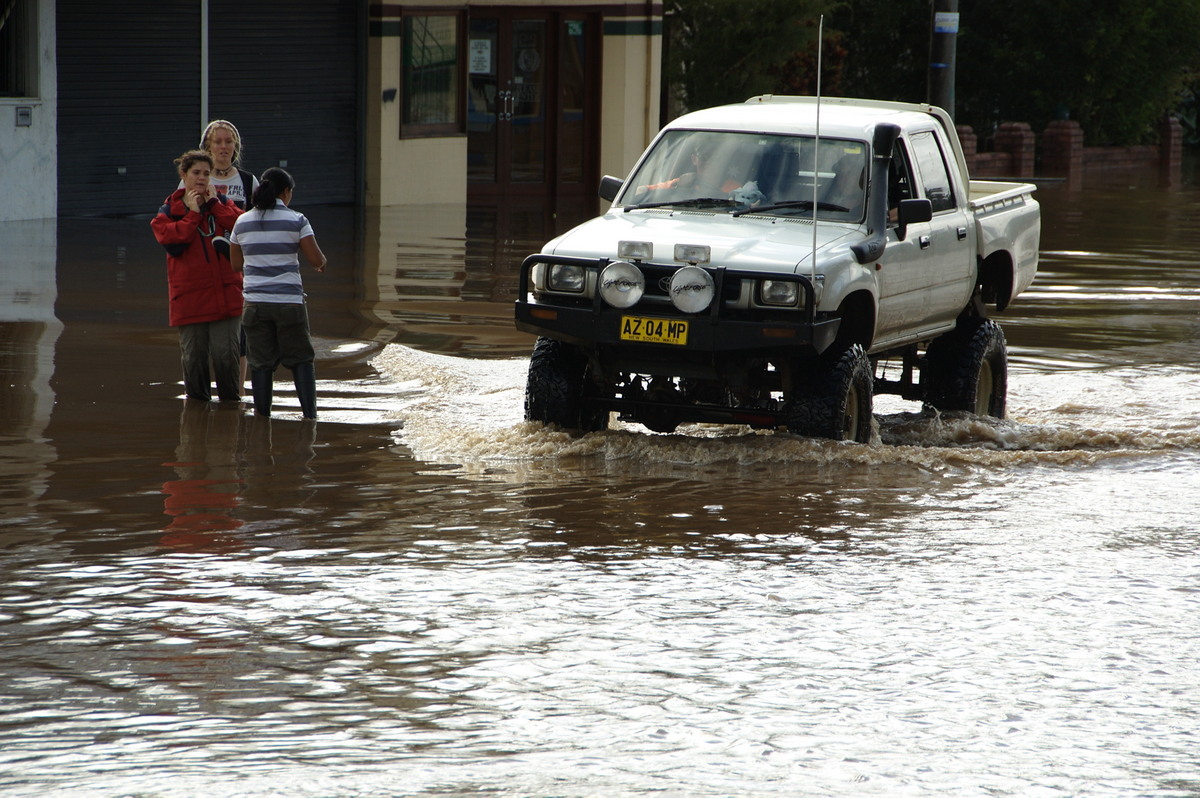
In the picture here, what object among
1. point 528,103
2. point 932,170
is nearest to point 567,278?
point 932,170

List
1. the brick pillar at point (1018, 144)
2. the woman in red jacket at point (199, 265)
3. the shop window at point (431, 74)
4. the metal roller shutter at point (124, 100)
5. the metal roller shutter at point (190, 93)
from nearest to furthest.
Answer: the woman in red jacket at point (199, 265), the metal roller shutter at point (124, 100), the metal roller shutter at point (190, 93), the shop window at point (431, 74), the brick pillar at point (1018, 144)

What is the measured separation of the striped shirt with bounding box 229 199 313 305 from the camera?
9.66 m

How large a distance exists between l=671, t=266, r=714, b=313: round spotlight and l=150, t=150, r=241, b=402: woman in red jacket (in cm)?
268

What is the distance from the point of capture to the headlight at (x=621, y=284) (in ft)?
29.4

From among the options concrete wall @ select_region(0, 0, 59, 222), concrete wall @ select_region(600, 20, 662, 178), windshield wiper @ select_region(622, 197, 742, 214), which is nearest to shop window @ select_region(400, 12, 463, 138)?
concrete wall @ select_region(600, 20, 662, 178)

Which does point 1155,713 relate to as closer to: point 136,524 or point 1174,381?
point 136,524

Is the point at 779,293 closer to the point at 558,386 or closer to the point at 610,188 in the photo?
the point at 558,386

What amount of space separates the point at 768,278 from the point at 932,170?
226cm

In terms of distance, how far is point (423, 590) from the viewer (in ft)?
21.7

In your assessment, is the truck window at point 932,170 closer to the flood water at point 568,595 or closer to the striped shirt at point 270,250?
the flood water at point 568,595

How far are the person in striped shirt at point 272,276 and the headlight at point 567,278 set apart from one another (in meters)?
1.30

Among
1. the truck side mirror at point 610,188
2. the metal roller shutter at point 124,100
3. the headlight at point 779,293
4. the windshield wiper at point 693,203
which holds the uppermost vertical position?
the metal roller shutter at point 124,100

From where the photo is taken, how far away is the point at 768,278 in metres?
8.83

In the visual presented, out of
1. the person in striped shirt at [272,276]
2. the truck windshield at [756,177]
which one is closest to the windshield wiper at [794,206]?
the truck windshield at [756,177]
